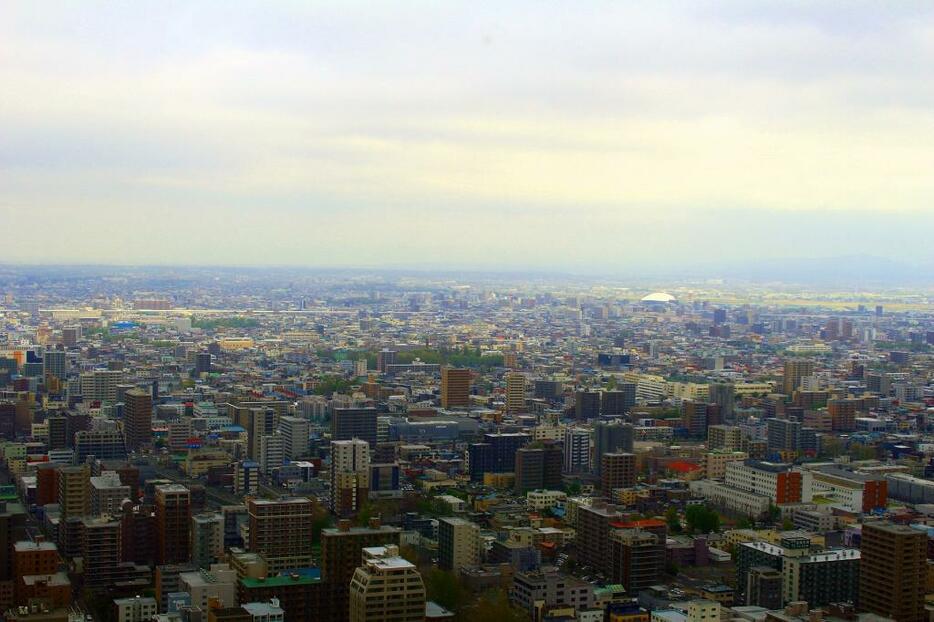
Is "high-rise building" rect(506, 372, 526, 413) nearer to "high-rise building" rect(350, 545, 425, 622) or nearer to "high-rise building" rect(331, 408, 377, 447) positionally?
"high-rise building" rect(331, 408, 377, 447)

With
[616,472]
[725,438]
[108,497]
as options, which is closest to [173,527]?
[108,497]

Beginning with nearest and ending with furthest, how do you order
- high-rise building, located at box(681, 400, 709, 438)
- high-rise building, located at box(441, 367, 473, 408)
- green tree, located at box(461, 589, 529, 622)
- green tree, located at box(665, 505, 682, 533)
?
green tree, located at box(461, 589, 529, 622)
green tree, located at box(665, 505, 682, 533)
high-rise building, located at box(681, 400, 709, 438)
high-rise building, located at box(441, 367, 473, 408)

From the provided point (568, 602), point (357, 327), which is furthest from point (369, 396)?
point (357, 327)


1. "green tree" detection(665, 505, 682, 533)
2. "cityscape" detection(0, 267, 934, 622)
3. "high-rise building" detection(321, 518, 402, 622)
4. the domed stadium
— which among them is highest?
the domed stadium

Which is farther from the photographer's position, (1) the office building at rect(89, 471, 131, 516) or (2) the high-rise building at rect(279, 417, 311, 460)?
(2) the high-rise building at rect(279, 417, 311, 460)

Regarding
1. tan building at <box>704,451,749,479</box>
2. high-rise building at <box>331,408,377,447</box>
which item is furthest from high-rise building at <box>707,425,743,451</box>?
high-rise building at <box>331,408,377,447</box>

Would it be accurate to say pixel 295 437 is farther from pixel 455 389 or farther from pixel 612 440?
pixel 455 389

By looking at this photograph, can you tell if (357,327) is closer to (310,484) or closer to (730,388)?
(730,388)
